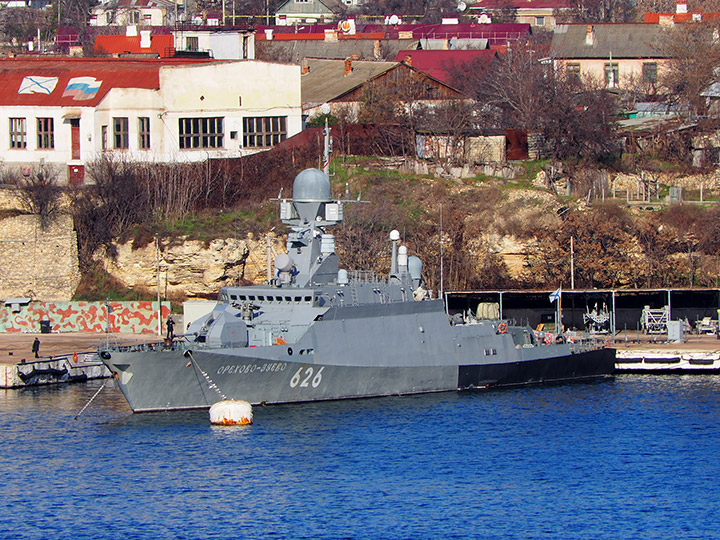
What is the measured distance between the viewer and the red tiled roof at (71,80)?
207 feet

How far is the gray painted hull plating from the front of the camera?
3969 centimetres

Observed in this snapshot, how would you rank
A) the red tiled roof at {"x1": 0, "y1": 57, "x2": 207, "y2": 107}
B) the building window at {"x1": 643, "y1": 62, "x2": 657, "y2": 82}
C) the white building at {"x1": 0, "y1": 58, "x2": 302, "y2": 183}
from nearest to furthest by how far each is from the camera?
the white building at {"x1": 0, "y1": 58, "x2": 302, "y2": 183}
the red tiled roof at {"x1": 0, "y1": 57, "x2": 207, "y2": 107}
the building window at {"x1": 643, "y1": 62, "x2": 657, "y2": 82}

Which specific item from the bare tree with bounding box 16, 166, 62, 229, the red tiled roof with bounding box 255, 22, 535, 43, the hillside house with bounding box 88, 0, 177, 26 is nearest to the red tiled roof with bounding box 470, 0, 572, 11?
the red tiled roof with bounding box 255, 22, 535, 43

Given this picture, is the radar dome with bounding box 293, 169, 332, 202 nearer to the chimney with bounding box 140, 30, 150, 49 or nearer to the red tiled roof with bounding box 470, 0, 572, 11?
the chimney with bounding box 140, 30, 150, 49

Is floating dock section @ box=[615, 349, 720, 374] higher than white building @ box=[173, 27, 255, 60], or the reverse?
white building @ box=[173, 27, 255, 60]

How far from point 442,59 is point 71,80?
2992 cm

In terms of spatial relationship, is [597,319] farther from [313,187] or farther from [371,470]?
[371,470]

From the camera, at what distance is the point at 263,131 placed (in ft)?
213

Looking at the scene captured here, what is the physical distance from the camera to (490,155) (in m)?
65.2

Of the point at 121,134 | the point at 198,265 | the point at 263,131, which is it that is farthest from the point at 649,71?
the point at 198,265

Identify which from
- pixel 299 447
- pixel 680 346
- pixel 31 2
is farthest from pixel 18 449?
pixel 31 2

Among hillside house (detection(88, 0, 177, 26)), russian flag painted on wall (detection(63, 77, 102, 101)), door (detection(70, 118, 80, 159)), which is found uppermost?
hillside house (detection(88, 0, 177, 26))

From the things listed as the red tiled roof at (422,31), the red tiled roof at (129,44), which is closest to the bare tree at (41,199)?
Result: the red tiled roof at (129,44)

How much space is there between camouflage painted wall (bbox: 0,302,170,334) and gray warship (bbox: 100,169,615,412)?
10613 millimetres
